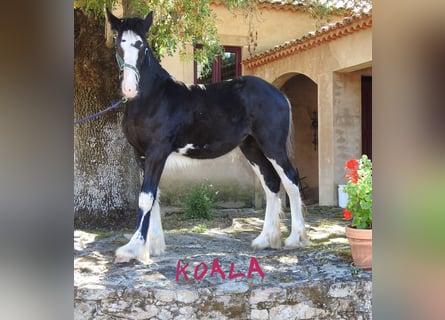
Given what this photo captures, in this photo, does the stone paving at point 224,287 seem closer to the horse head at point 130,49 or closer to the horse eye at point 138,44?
the horse head at point 130,49

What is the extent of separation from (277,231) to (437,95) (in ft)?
11.5

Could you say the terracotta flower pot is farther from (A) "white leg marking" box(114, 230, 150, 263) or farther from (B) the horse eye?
(B) the horse eye

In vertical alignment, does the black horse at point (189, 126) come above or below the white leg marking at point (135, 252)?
above

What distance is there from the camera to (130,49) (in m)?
3.42

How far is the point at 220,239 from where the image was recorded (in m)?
5.21

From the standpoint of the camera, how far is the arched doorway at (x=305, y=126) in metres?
9.14

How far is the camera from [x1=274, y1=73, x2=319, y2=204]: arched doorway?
30.0 feet

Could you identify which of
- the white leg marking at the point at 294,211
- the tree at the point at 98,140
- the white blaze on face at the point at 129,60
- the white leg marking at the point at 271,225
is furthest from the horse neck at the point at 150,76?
the tree at the point at 98,140

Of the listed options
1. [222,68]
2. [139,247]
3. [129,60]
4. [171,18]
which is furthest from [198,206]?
[129,60]

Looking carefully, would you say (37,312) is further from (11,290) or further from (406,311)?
(406,311)

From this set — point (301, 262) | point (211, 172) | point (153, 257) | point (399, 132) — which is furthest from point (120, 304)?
point (211, 172)

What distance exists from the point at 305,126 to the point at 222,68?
83.2 inches

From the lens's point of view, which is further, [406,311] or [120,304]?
[120,304]

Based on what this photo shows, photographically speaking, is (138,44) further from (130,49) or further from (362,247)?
(362,247)
